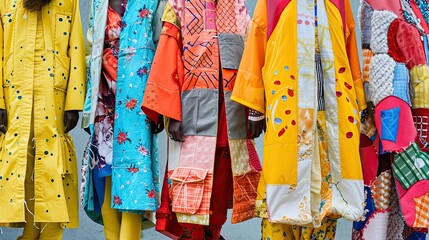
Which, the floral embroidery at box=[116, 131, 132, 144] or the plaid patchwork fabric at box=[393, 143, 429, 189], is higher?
the floral embroidery at box=[116, 131, 132, 144]

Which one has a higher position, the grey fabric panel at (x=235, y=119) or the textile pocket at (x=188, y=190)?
the grey fabric panel at (x=235, y=119)

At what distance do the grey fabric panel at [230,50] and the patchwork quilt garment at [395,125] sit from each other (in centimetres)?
78

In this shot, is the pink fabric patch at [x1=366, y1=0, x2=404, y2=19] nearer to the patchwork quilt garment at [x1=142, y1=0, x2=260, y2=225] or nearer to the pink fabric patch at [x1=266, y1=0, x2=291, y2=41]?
the pink fabric patch at [x1=266, y1=0, x2=291, y2=41]

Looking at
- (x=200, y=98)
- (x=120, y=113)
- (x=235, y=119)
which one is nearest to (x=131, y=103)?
(x=120, y=113)

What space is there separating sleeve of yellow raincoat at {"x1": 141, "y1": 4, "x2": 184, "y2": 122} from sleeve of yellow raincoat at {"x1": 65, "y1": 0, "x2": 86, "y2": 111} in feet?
2.03

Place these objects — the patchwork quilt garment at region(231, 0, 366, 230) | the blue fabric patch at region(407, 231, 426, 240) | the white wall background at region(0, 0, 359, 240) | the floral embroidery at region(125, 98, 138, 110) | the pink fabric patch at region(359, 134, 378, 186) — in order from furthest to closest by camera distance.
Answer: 1. the white wall background at region(0, 0, 359, 240)
2. the floral embroidery at region(125, 98, 138, 110)
3. the blue fabric patch at region(407, 231, 426, 240)
4. the pink fabric patch at region(359, 134, 378, 186)
5. the patchwork quilt garment at region(231, 0, 366, 230)

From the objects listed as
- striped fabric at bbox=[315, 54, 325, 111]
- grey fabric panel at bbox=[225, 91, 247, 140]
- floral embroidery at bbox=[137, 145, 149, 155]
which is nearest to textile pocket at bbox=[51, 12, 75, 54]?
floral embroidery at bbox=[137, 145, 149, 155]

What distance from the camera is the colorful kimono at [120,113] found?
4.72m

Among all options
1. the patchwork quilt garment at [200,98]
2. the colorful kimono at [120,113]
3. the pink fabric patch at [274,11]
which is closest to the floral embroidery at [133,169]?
the colorful kimono at [120,113]

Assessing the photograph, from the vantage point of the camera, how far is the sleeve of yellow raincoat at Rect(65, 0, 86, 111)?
5043 millimetres

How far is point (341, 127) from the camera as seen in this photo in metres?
4.13

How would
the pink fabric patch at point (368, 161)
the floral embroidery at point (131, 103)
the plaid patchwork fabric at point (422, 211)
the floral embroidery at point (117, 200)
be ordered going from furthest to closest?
the floral embroidery at point (131, 103), the floral embroidery at point (117, 200), the pink fabric patch at point (368, 161), the plaid patchwork fabric at point (422, 211)

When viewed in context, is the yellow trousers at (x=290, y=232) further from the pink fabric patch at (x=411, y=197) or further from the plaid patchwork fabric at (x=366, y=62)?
the plaid patchwork fabric at (x=366, y=62)

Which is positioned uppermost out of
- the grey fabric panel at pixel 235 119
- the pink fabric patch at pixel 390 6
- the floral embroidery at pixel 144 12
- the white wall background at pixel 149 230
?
the floral embroidery at pixel 144 12
